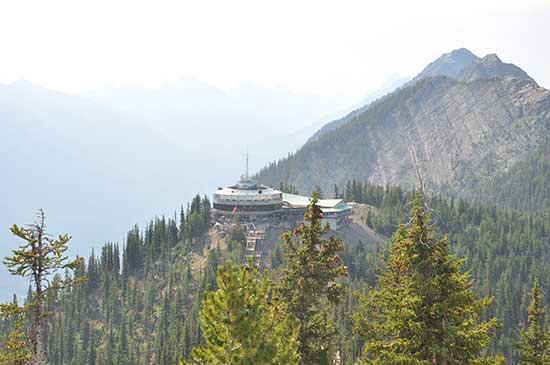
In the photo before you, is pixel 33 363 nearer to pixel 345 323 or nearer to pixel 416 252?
pixel 416 252

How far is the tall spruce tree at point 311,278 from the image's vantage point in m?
35.8

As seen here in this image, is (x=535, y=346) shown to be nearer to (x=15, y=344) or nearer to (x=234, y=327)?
(x=234, y=327)

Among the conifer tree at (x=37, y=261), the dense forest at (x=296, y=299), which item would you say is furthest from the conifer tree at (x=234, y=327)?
the conifer tree at (x=37, y=261)

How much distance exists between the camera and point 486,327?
26953 millimetres

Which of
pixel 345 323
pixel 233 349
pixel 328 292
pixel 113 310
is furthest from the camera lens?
pixel 113 310

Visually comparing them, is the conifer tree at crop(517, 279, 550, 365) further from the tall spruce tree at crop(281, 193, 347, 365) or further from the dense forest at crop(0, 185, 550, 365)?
the tall spruce tree at crop(281, 193, 347, 365)

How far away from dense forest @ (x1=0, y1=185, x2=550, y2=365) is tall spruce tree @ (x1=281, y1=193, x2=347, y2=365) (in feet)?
0.27

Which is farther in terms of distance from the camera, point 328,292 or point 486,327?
point 328,292

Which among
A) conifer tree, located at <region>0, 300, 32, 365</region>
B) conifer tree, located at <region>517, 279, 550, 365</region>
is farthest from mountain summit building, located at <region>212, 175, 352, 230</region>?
conifer tree, located at <region>517, 279, 550, 365</region>

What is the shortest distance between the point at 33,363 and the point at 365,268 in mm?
124422

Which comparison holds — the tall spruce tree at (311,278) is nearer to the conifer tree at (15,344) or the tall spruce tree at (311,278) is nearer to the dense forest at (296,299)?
the dense forest at (296,299)

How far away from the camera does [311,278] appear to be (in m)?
36.4

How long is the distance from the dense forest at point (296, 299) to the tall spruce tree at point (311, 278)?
0.08m

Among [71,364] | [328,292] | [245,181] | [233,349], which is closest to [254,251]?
[245,181]
